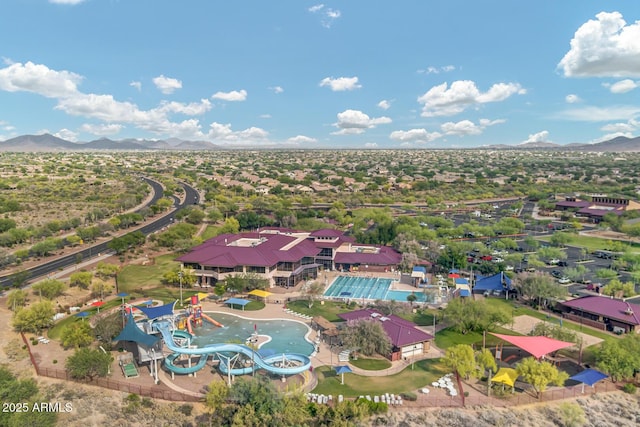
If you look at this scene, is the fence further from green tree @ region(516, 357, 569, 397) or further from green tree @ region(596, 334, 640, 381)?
green tree @ region(596, 334, 640, 381)

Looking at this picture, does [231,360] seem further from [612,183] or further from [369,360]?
[612,183]

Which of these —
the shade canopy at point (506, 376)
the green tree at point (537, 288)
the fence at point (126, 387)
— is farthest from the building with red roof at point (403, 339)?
the green tree at point (537, 288)

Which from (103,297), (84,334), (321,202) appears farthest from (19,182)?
(84,334)

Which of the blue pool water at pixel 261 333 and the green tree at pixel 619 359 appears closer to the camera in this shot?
the green tree at pixel 619 359

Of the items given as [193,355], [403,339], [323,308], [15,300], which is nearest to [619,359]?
[403,339]

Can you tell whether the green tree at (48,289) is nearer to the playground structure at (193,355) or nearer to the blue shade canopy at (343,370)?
the playground structure at (193,355)

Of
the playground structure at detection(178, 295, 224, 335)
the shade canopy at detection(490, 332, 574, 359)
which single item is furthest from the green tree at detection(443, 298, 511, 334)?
the playground structure at detection(178, 295, 224, 335)

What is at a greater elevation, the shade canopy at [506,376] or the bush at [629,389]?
the shade canopy at [506,376]

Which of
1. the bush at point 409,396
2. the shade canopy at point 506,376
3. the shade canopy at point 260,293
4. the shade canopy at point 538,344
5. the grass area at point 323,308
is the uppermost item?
the shade canopy at point 538,344
